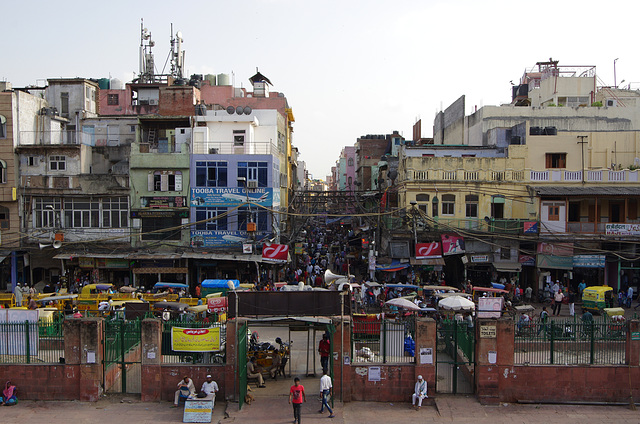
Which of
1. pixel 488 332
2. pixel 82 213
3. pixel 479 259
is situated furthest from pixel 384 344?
pixel 82 213

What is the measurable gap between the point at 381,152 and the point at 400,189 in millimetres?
33466

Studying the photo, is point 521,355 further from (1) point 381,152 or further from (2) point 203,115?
(1) point 381,152

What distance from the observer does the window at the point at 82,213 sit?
34656 mm

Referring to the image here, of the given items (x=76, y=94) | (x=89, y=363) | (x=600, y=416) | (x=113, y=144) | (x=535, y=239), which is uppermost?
(x=76, y=94)

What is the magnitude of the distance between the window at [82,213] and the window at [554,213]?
26.4m

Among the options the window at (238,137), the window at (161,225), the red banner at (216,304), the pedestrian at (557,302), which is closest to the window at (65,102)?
the window at (238,137)

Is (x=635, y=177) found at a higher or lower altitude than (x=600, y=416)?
higher

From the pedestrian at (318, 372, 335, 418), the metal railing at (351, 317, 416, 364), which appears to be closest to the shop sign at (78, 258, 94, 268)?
the metal railing at (351, 317, 416, 364)

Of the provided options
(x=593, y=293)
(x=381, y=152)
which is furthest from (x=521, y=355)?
(x=381, y=152)

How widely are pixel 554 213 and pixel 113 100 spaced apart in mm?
42411

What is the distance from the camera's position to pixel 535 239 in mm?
32844

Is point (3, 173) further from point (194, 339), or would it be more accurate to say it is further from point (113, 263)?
point (194, 339)

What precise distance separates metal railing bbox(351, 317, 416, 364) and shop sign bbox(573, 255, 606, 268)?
1812 centimetres

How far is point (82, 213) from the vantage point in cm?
3472
